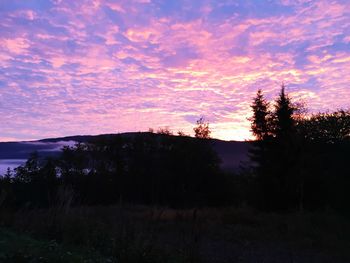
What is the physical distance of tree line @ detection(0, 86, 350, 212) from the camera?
34000 mm

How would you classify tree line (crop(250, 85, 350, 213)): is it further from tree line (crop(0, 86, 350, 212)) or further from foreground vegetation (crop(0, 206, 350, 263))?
Answer: foreground vegetation (crop(0, 206, 350, 263))

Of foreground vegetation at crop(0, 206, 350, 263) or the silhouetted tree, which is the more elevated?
the silhouetted tree

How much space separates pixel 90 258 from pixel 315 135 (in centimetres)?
3358

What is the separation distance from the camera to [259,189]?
35.8 metres

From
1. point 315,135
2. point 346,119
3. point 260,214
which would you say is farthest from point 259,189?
point 346,119

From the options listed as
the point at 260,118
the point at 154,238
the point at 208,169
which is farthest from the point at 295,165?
the point at 154,238

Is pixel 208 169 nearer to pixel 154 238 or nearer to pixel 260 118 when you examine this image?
pixel 260 118

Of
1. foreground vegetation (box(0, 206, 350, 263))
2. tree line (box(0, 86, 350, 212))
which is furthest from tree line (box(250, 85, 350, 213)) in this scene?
foreground vegetation (box(0, 206, 350, 263))

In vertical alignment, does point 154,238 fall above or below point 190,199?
above

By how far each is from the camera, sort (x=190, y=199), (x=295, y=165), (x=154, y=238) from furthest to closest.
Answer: (x=190, y=199), (x=295, y=165), (x=154, y=238)

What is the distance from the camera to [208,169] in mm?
50375

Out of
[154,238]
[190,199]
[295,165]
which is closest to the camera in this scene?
[154,238]

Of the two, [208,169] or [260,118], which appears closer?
[260,118]

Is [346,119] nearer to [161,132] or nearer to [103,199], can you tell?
[161,132]
